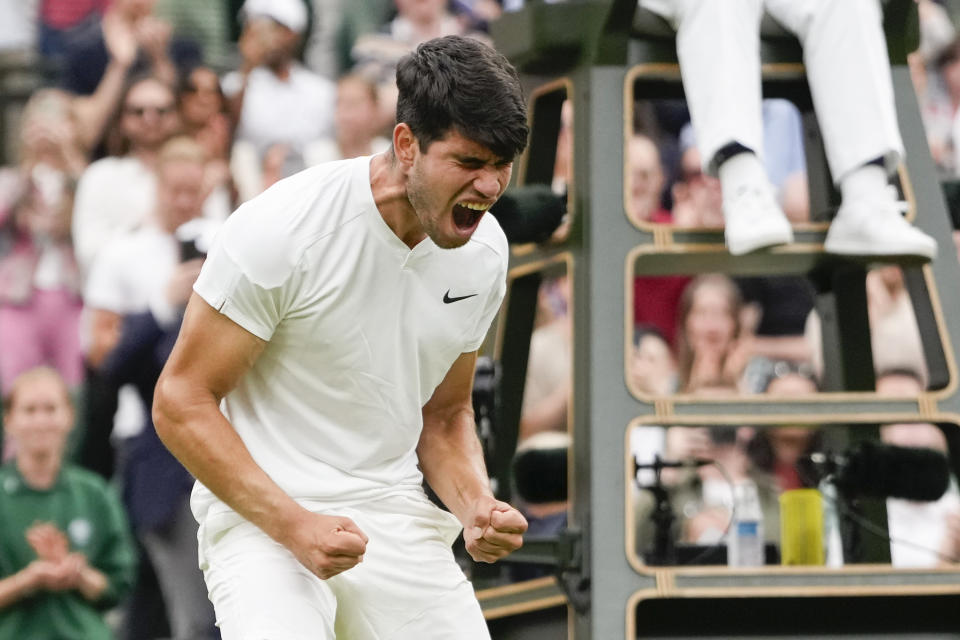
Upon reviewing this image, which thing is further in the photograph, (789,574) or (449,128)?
(789,574)

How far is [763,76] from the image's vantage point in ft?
15.9

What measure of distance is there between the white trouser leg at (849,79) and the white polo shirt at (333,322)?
5.57 ft

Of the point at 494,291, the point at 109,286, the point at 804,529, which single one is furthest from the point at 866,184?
the point at 109,286

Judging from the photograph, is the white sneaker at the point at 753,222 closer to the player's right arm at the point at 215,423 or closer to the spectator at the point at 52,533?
the player's right arm at the point at 215,423

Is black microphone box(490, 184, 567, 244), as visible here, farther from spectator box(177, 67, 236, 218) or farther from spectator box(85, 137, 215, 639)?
spectator box(177, 67, 236, 218)

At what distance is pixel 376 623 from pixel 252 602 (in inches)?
12.9

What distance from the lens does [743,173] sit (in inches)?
176

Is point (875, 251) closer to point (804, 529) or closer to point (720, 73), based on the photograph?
point (720, 73)

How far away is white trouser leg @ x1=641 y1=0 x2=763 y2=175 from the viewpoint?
448cm

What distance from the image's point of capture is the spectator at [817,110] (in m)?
4.43

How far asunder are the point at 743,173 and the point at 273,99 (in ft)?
9.27

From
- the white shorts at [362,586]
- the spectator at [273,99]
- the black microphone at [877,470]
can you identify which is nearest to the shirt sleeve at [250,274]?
the white shorts at [362,586]

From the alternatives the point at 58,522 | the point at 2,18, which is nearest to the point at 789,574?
the point at 58,522

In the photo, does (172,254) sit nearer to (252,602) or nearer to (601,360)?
(601,360)
